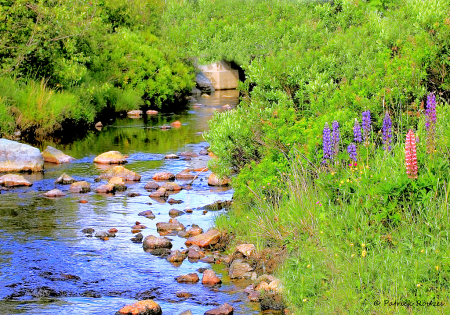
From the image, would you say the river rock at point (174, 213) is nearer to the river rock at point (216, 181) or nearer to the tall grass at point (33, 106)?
the river rock at point (216, 181)

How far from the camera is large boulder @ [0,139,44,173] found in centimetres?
1459

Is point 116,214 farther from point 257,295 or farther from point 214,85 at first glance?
point 214,85

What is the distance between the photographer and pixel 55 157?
15766mm

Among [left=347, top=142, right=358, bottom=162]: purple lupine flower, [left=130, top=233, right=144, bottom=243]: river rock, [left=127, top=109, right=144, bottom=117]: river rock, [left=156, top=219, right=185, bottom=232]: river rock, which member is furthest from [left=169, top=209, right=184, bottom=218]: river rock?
[left=127, top=109, right=144, bottom=117]: river rock

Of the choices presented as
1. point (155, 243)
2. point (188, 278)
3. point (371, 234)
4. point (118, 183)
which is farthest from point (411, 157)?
point (118, 183)

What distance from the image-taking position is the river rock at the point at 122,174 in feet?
45.6

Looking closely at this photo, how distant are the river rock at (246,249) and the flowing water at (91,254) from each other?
371 mm

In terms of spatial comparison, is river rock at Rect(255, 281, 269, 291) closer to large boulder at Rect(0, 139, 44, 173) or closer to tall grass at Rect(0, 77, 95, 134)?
large boulder at Rect(0, 139, 44, 173)

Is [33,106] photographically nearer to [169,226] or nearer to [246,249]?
[169,226]

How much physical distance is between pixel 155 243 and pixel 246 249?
1.56m

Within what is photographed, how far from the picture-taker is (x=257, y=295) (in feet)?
23.2

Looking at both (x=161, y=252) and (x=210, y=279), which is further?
(x=161, y=252)

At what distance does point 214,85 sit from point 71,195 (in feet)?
94.6

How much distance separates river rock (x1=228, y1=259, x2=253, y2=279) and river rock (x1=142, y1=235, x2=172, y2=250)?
4.75ft
